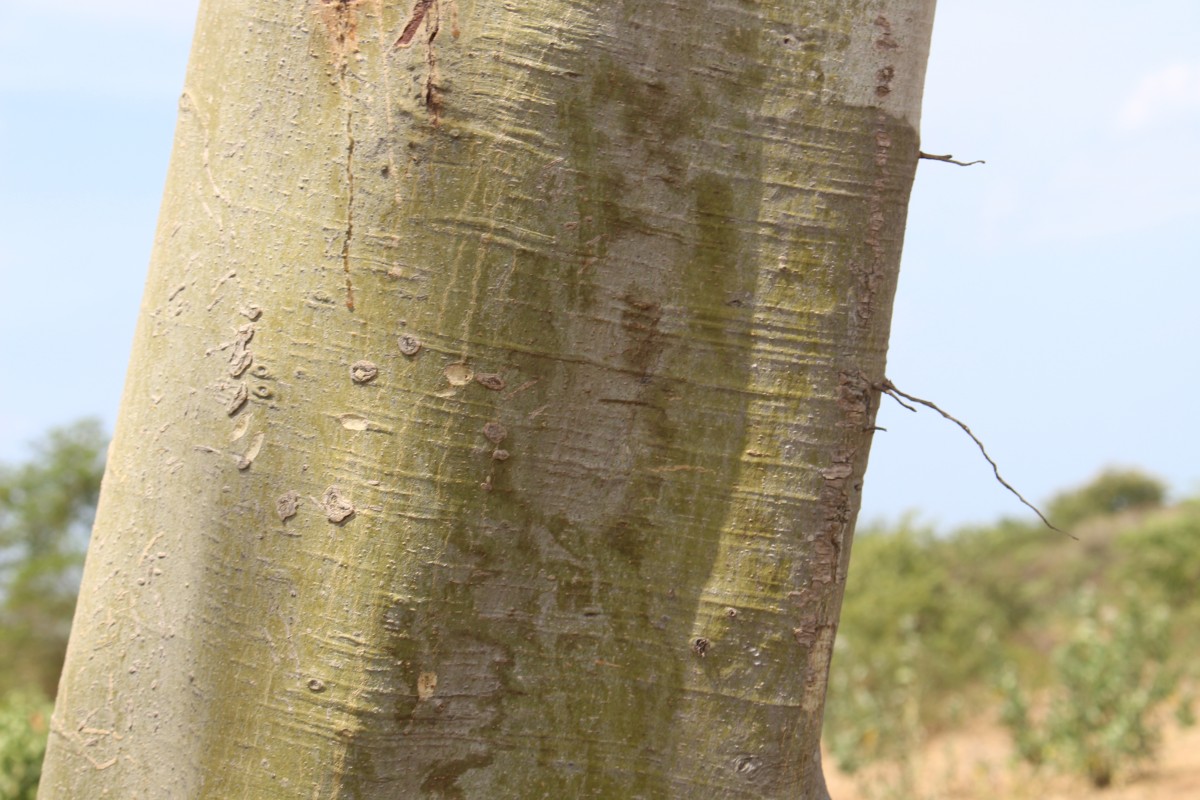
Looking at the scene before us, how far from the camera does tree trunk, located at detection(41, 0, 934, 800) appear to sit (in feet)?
3.83

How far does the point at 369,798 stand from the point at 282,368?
1.51 feet

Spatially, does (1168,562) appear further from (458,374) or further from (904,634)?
(458,374)

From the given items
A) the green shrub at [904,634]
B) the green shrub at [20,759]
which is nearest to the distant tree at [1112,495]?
the green shrub at [904,634]

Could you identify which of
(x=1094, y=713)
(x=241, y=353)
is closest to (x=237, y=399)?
(x=241, y=353)

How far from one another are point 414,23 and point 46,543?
6.28 meters

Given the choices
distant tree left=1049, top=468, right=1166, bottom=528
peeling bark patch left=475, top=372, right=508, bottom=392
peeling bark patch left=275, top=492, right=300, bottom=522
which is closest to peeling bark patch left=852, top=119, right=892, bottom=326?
peeling bark patch left=475, top=372, right=508, bottom=392

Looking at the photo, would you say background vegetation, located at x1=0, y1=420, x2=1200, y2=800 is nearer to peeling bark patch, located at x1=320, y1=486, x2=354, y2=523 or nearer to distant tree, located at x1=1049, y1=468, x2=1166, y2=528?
peeling bark patch, located at x1=320, y1=486, x2=354, y2=523

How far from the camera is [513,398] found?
3.84ft

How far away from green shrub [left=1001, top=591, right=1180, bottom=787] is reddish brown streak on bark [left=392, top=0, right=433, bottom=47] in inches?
188

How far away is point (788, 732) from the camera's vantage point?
4.17ft

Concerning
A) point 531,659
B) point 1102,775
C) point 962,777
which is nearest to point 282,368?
point 531,659

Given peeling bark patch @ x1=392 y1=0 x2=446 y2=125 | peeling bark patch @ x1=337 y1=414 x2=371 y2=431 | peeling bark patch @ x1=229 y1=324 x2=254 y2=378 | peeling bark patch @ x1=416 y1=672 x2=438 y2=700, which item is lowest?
peeling bark patch @ x1=416 y1=672 x2=438 y2=700

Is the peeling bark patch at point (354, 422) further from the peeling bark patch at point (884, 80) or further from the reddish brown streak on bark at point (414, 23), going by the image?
the peeling bark patch at point (884, 80)

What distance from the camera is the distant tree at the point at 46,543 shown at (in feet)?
20.0
